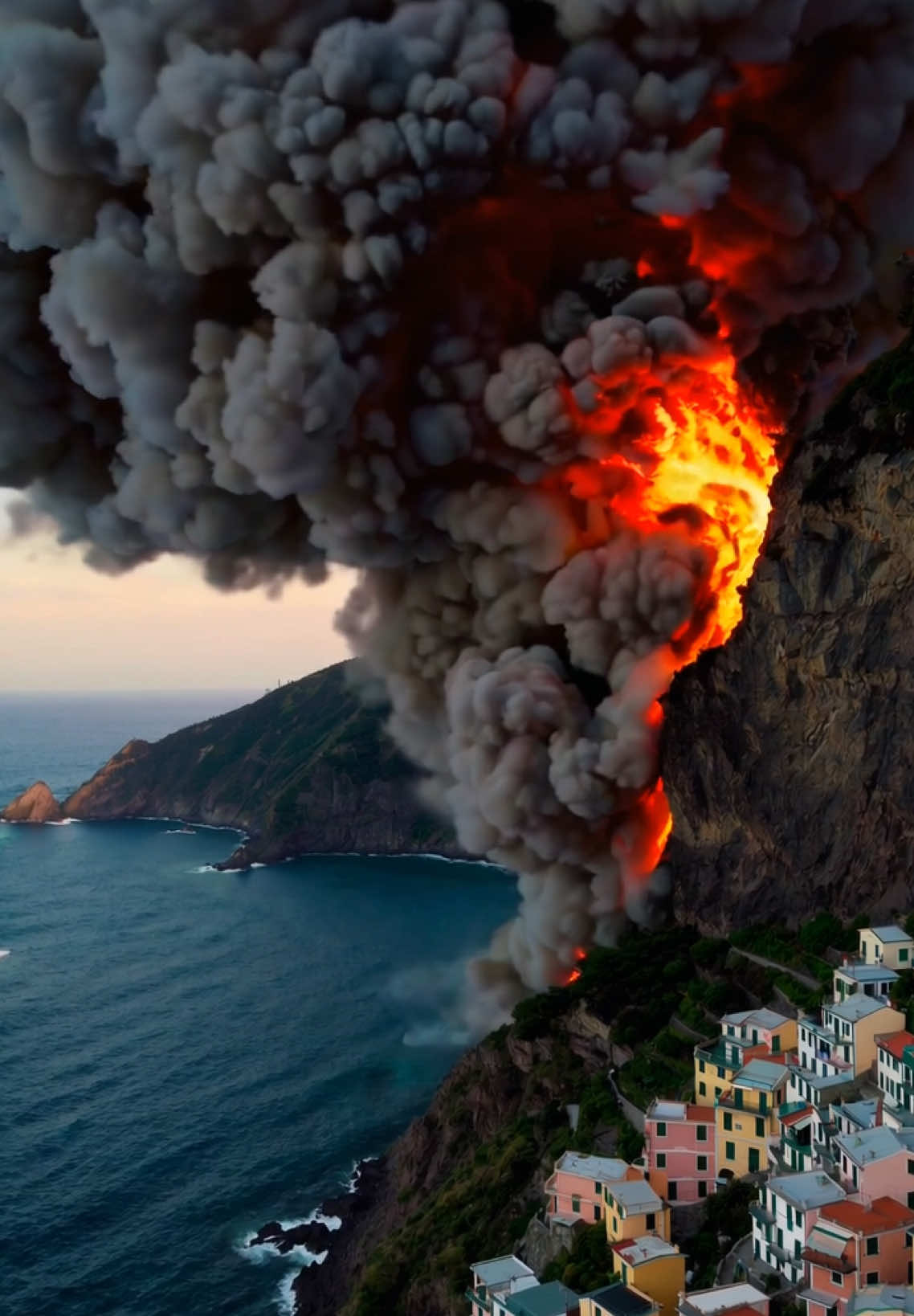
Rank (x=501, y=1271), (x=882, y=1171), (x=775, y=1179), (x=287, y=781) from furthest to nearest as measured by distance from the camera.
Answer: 1. (x=287, y=781)
2. (x=501, y=1271)
3. (x=775, y=1179)
4. (x=882, y=1171)

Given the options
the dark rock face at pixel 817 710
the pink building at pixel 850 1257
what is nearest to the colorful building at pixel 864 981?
the dark rock face at pixel 817 710

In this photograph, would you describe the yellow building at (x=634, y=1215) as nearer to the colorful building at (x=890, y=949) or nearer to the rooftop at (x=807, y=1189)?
the rooftop at (x=807, y=1189)

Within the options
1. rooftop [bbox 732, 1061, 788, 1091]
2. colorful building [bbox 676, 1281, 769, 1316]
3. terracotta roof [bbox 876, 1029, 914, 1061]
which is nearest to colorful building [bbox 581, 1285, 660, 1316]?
colorful building [bbox 676, 1281, 769, 1316]

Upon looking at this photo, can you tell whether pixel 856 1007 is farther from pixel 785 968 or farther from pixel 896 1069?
pixel 785 968

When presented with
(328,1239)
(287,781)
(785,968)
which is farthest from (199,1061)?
(287,781)

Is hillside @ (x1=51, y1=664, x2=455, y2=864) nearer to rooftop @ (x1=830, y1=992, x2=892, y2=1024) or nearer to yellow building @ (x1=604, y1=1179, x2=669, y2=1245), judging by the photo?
rooftop @ (x1=830, y1=992, x2=892, y2=1024)
